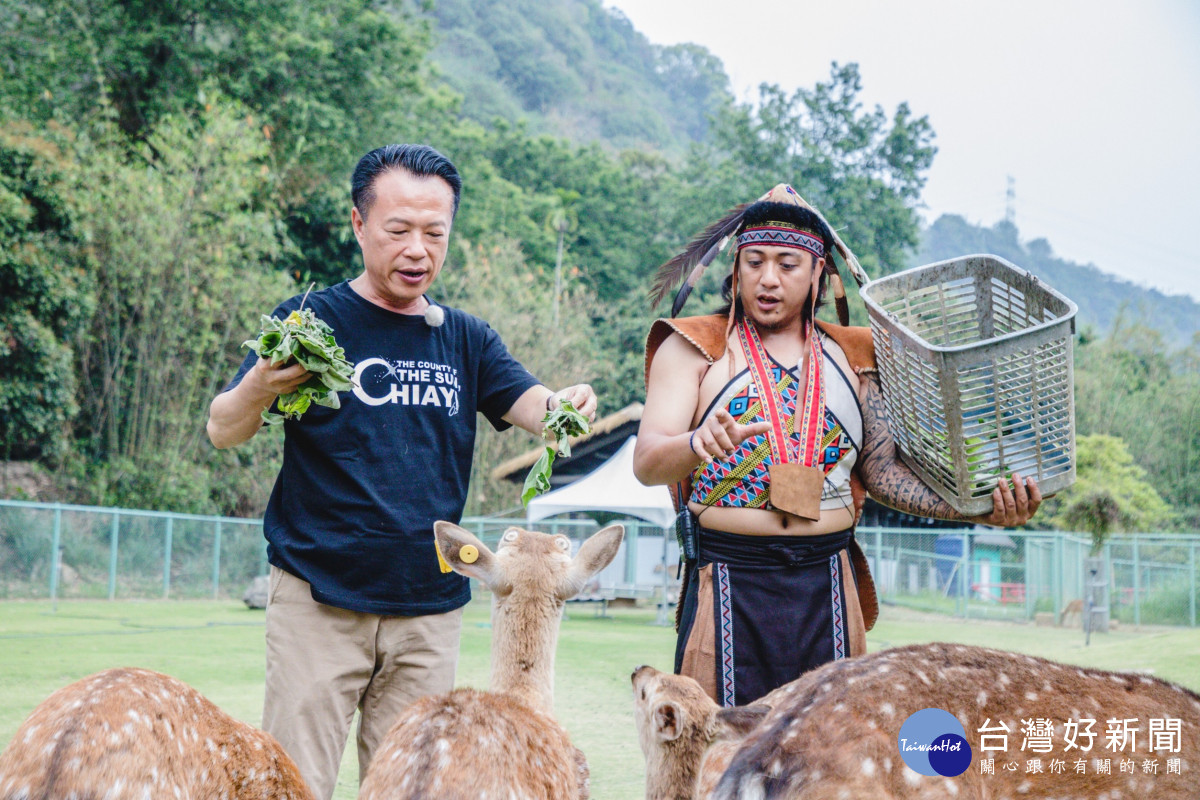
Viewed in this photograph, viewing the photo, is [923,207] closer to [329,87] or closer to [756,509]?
[329,87]

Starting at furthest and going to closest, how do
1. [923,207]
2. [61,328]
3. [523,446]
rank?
[923,207] < [523,446] < [61,328]

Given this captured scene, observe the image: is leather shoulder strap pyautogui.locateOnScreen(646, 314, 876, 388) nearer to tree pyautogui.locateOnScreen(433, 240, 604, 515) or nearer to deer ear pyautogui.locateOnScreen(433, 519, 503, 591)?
deer ear pyautogui.locateOnScreen(433, 519, 503, 591)

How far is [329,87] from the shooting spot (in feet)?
94.5

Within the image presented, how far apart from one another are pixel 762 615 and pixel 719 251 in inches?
44.6

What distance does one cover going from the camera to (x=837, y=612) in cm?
331

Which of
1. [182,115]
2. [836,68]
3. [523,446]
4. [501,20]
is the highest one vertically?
[501,20]

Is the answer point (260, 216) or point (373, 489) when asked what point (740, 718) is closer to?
point (373, 489)

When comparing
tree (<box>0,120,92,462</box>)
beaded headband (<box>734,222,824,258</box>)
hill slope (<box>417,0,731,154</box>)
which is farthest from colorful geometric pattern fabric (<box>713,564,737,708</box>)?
hill slope (<box>417,0,731,154</box>)

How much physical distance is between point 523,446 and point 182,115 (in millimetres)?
12556

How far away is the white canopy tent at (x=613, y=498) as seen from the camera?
1880cm

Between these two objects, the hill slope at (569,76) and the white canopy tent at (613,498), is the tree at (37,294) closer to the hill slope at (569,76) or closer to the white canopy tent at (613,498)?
the white canopy tent at (613,498)

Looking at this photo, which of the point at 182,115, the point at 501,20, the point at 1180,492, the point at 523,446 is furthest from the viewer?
the point at 501,20

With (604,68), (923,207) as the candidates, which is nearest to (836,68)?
(923,207)

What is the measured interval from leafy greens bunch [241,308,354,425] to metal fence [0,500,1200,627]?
40.8 feet
